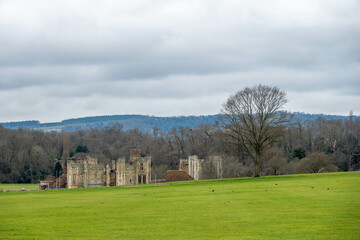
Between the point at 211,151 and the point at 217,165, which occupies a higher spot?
the point at 211,151

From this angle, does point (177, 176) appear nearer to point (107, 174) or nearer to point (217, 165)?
point (107, 174)

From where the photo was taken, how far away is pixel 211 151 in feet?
406

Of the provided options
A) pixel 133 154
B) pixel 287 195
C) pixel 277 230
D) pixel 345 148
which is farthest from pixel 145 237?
pixel 345 148

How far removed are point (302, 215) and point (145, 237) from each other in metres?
7.89

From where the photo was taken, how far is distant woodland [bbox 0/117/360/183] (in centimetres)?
8950

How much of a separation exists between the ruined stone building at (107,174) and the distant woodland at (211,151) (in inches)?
499

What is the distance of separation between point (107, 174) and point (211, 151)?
45.2 meters

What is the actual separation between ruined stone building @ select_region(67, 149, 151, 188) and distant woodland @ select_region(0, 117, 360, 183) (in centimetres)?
1266

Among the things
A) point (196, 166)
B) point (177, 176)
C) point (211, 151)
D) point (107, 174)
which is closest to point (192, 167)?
point (196, 166)

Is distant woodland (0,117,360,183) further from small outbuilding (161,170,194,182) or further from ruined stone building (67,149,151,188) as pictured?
ruined stone building (67,149,151,188)

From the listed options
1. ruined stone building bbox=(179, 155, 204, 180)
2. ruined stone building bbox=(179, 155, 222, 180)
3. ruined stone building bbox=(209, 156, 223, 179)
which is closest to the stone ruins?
ruined stone building bbox=(209, 156, 223, 179)

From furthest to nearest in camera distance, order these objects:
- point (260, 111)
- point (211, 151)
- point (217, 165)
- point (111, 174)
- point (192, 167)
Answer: point (211, 151), point (192, 167), point (217, 165), point (111, 174), point (260, 111)

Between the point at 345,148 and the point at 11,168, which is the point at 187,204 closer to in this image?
the point at 345,148

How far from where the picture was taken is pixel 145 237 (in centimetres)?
1956
